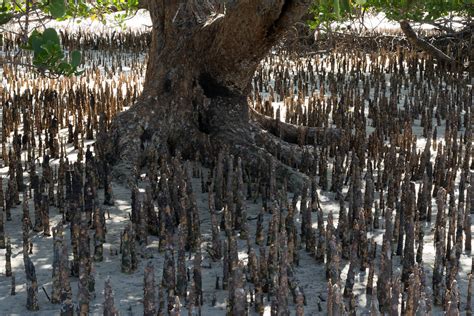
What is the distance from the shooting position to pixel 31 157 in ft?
17.3

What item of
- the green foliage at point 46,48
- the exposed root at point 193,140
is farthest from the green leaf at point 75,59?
the exposed root at point 193,140

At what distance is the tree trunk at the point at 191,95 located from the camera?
5066mm

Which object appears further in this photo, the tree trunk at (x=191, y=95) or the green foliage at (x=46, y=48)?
the tree trunk at (x=191, y=95)

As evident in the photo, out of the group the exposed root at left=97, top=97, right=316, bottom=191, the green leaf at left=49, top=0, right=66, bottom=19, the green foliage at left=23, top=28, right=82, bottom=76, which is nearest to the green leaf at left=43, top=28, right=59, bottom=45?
the green foliage at left=23, top=28, right=82, bottom=76

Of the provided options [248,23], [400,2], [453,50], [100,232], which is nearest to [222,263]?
[100,232]

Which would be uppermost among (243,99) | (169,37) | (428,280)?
(169,37)

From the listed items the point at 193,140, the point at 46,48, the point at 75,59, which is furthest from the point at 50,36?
the point at 193,140

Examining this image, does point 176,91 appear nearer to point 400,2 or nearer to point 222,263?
point 222,263

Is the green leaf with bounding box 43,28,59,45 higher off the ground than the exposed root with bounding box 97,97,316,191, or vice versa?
the green leaf with bounding box 43,28,59,45

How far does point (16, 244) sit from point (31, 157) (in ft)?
5.41

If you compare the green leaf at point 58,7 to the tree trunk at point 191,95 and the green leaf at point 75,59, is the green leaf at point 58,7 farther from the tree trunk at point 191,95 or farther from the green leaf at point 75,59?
the tree trunk at point 191,95

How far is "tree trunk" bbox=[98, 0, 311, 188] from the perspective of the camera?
5066 millimetres

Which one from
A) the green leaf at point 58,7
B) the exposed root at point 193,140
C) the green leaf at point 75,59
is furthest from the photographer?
the exposed root at point 193,140

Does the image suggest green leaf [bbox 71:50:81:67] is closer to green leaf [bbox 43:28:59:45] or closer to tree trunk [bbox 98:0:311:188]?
green leaf [bbox 43:28:59:45]
